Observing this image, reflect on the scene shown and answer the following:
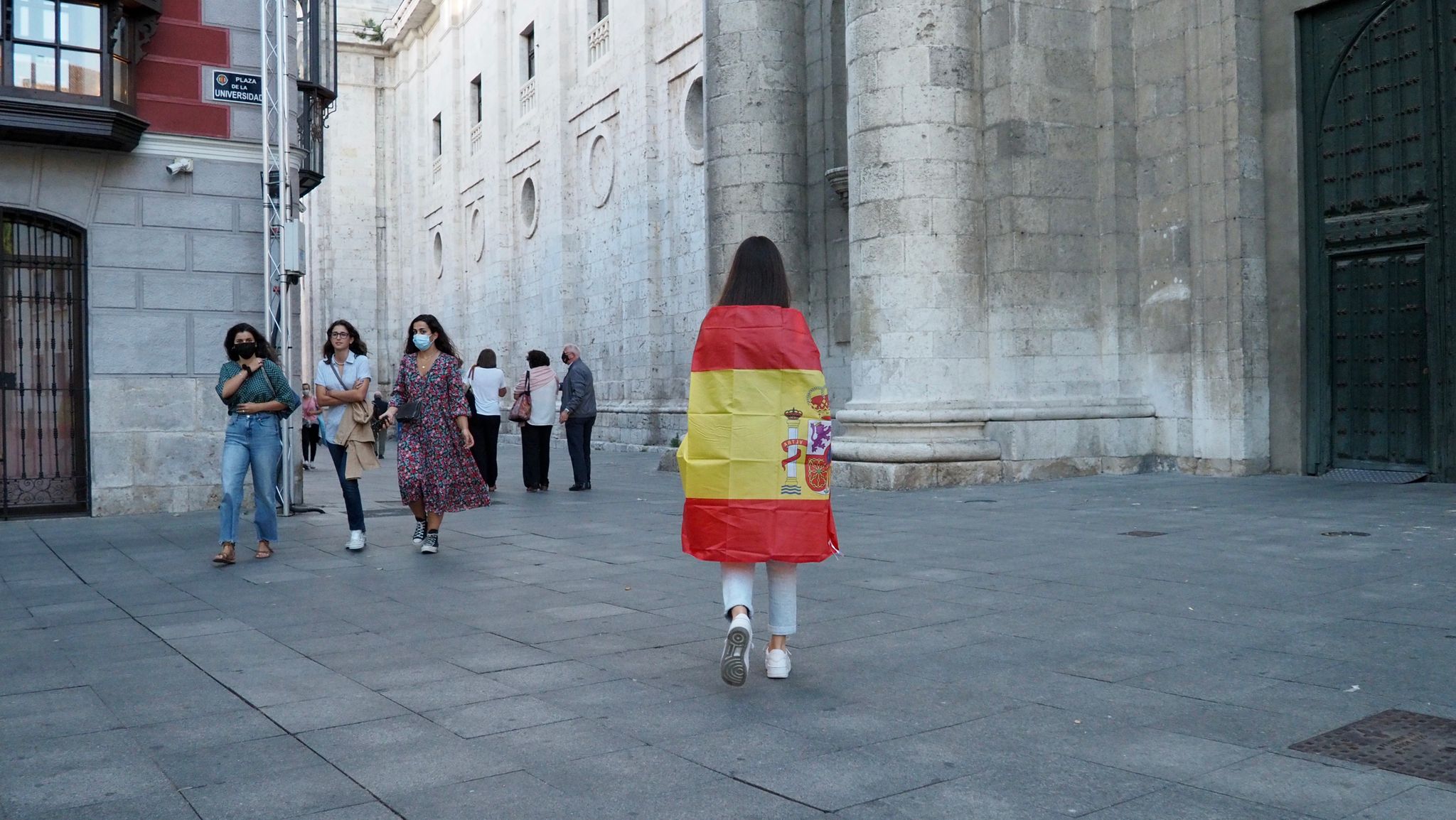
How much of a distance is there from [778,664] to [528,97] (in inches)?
1092

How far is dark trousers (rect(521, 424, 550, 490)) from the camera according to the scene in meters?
15.0

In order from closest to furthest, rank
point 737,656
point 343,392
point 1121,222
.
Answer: point 737,656, point 343,392, point 1121,222

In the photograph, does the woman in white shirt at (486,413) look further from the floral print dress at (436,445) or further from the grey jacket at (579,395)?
the floral print dress at (436,445)

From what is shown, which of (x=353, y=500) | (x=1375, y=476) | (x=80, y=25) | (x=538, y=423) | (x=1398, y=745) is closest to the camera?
(x=1398, y=745)

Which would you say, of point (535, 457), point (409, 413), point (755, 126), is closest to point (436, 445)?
point (409, 413)

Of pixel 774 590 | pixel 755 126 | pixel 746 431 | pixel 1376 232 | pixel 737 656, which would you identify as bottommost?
pixel 737 656

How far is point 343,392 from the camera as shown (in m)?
9.81

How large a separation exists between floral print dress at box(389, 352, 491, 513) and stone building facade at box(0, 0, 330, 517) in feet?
14.4

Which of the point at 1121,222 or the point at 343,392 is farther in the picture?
the point at 1121,222

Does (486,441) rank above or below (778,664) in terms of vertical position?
above

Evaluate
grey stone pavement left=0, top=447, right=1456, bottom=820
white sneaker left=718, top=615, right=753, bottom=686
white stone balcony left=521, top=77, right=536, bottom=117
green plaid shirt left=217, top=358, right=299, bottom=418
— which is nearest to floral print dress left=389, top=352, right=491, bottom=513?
grey stone pavement left=0, top=447, right=1456, bottom=820

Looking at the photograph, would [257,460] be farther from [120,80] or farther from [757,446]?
[757,446]

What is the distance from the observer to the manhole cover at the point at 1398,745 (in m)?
3.70

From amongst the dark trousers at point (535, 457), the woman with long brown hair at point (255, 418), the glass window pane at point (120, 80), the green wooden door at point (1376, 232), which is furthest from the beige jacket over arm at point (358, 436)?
the green wooden door at point (1376, 232)
